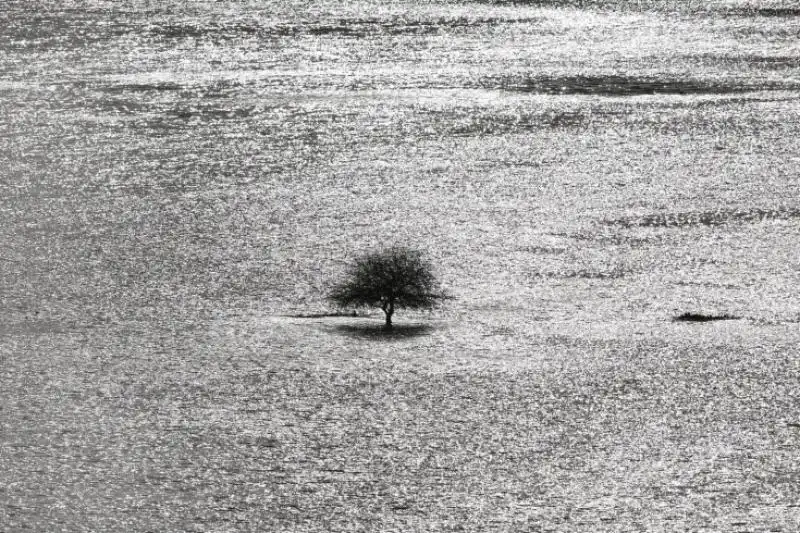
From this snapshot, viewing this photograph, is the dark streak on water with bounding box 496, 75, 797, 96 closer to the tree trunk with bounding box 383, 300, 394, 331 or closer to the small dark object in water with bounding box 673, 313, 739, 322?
the small dark object in water with bounding box 673, 313, 739, 322

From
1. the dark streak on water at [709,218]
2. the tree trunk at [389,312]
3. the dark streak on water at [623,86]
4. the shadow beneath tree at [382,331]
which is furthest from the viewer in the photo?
the dark streak on water at [623,86]

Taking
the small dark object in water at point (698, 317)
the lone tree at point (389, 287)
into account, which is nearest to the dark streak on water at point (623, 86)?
the small dark object in water at point (698, 317)

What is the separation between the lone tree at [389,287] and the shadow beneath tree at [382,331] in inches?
5.4

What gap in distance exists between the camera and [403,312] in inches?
783

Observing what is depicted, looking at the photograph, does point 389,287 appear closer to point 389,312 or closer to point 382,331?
point 389,312

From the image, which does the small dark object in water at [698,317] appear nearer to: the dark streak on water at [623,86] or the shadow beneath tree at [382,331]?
the shadow beneath tree at [382,331]

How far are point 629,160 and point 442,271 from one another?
8604 mm

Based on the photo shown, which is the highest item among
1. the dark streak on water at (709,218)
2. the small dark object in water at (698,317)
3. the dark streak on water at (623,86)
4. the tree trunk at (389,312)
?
the tree trunk at (389,312)

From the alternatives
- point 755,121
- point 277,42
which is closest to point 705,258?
point 755,121

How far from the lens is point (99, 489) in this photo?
14.4 meters

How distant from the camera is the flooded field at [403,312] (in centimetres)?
1452

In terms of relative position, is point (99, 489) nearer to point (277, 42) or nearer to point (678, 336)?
point (678, 336)

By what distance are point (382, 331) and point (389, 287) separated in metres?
0.61

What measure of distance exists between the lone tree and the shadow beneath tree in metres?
0.14
